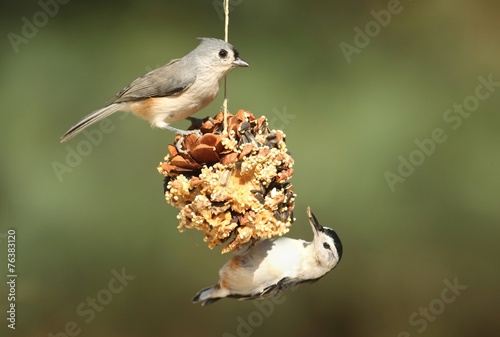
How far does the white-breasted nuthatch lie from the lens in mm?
1758

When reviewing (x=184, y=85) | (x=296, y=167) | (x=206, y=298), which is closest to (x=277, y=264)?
(x=206, y=298)

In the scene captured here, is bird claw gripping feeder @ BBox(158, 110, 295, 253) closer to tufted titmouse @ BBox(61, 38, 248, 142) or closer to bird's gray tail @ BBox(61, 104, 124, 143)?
tufted titmouse @ BBox(61, 38, 248, 142)

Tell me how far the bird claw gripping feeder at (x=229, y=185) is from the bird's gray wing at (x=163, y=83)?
13 centimetres

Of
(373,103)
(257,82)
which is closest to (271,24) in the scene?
(257,82)

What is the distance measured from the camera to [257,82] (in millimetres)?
3297

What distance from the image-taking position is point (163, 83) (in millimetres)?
1716

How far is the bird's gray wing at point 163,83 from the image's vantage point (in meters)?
1.69

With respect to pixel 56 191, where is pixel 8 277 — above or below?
below

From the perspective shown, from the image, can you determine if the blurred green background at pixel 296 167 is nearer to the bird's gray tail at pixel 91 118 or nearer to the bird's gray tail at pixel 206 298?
the bird's gray tail at pixel 206 298

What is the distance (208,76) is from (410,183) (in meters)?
1.87

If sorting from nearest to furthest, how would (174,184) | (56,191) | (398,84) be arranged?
(174,184) < (56,191) < (398,84)

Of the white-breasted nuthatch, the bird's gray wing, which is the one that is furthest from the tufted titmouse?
the white-breasted nuthatch

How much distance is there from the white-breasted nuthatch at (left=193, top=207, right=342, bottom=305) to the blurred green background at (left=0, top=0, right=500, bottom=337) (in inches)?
51.3

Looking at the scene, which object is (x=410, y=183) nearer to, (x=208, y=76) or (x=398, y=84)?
(x=398, y=84)
